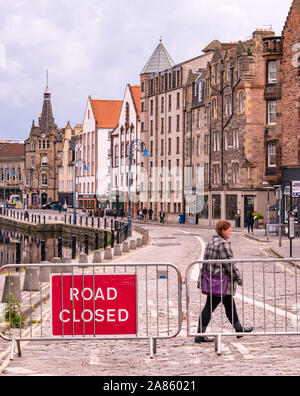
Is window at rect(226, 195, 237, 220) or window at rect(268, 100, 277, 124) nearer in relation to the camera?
window at rect(268, 100, 277, 124)

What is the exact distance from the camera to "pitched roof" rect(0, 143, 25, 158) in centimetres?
14925

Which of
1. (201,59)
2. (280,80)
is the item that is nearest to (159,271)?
(280,80)

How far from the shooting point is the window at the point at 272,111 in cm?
5609

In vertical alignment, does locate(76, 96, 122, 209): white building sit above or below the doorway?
above

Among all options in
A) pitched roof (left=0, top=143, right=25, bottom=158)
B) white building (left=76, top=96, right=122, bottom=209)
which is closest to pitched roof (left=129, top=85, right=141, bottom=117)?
white building (left=76, top=96, right=122, bottom=209)

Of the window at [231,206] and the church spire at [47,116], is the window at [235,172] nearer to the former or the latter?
the window at [231,206]

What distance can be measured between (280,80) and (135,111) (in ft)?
115

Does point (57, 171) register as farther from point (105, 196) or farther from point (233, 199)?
point (233, 199)

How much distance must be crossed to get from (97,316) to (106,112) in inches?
3886

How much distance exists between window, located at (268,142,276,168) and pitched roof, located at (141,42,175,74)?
1177 inches

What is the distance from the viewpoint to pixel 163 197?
76.4 m

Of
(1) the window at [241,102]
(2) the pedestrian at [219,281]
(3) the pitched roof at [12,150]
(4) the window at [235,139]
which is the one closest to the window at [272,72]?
(1) the window at [241,102]

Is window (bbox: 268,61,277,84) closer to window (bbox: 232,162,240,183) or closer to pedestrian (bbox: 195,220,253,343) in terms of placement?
window (bbox: 232,162,240,183)

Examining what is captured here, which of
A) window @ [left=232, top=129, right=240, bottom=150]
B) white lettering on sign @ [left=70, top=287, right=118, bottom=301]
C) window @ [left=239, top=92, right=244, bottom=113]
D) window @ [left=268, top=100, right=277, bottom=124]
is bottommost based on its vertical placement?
white lettering on sign @ [left=70, top=287, right=118, bottom=301]
